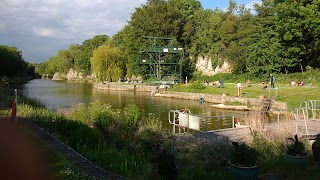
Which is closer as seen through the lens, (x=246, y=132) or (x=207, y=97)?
(x=246, y=132)

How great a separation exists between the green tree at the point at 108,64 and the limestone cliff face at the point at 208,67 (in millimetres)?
16427

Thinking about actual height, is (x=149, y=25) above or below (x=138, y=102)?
above

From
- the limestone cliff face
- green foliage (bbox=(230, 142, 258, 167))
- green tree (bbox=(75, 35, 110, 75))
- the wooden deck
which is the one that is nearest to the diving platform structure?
the limestone cliff face

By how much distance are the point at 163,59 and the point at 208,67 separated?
8.15 m

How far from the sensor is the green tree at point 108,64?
6475 cm

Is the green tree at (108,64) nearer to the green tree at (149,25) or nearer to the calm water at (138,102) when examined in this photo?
the green tree at (149,25)

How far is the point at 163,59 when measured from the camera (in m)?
57.8

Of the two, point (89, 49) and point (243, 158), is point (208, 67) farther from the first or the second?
point (89, 49)

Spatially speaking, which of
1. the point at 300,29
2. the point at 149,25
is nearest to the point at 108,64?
the point at 149,25

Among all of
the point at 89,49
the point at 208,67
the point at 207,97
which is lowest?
the point at 207,97

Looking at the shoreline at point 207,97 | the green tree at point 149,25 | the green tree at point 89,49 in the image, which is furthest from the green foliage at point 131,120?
the green tree at point 89,49

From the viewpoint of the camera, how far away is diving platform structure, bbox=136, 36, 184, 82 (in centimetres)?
5400

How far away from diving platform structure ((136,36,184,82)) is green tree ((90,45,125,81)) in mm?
7390

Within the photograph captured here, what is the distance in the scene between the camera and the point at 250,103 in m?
28.4
